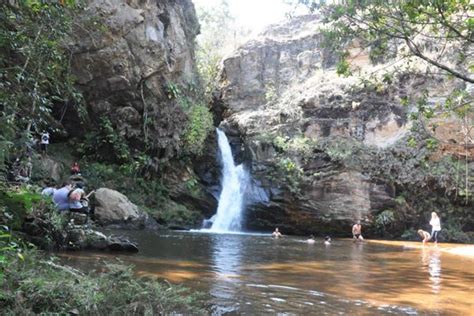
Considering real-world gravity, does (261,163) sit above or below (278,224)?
above

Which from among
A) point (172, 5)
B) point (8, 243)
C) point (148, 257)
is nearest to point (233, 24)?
point (172, 5)

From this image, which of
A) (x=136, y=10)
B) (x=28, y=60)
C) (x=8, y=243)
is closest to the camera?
(x=8, y=243)

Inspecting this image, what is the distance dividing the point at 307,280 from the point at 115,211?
422 inches

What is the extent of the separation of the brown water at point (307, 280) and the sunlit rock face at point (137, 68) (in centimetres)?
1056

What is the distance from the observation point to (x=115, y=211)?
1656 centimetres

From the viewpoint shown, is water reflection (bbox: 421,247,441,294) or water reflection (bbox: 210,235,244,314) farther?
water reflection (bbox: 421,247,441,294)

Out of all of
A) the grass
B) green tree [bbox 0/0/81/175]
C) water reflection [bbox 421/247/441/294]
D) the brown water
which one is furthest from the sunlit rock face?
the grass

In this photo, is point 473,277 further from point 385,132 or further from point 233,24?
point 233,24

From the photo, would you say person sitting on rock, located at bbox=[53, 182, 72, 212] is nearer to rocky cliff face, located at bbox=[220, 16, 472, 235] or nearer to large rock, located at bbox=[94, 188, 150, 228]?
large rock, located at bbox=[94, 188, 150, 228]

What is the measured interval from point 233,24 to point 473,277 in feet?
164

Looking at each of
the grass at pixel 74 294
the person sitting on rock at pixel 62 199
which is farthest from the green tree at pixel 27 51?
the person sitting on rock at pixel 62 199

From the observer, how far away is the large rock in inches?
640

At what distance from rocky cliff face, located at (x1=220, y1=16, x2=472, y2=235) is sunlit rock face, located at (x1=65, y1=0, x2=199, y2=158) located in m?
4.97

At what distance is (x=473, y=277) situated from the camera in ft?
28.8
